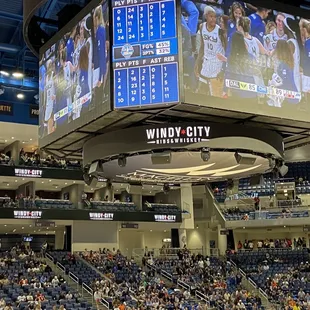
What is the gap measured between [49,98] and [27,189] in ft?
71.3

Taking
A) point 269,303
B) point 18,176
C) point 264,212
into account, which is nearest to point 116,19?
point 269,303

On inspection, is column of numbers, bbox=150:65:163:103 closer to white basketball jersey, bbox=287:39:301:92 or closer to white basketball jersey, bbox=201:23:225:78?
white basketball jersey, bbox=201:23:225:78

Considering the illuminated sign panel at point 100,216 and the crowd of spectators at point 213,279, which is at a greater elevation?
the illuminated sign panel at point 100,216

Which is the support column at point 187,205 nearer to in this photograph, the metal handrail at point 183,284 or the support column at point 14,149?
the metal handrail at point 183,284

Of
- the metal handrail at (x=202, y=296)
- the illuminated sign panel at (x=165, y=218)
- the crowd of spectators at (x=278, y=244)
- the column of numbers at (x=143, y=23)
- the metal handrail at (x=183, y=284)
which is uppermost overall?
the column of numbers at (x=143, y=23)

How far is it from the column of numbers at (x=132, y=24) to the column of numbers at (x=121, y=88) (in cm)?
79

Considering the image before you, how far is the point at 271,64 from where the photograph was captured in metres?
13.9

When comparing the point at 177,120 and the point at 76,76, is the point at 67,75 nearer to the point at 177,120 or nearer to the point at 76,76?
the point at 76,76

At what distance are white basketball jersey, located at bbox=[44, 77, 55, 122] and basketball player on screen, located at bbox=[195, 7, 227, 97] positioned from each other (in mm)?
4929

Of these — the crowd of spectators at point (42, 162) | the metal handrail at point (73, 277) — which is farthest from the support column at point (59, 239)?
the metal handrail at point (73, 277)

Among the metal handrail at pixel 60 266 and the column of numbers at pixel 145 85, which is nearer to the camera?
the column of numbers at pixel 145 85

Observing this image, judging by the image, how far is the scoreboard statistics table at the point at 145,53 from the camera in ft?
41.6

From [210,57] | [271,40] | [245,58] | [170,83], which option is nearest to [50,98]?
[170,83]

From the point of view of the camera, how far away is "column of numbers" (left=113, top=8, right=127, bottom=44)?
13.1 meters
